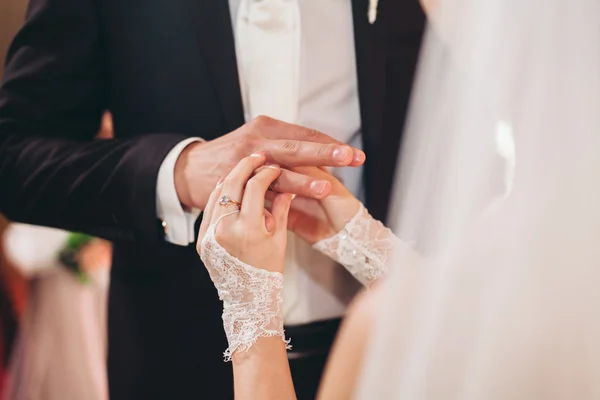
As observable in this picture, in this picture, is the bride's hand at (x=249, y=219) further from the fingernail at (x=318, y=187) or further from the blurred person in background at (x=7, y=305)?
the blurred person in background at (x=7, y=305)

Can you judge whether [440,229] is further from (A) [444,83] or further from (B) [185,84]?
(B) [185,84]

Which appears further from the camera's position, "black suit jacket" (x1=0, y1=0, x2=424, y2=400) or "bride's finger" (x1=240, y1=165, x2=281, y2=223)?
"black suit jacket" (x1=0, y1=0, x2=424, y2=400)

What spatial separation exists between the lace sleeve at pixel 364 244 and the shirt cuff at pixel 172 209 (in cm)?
17

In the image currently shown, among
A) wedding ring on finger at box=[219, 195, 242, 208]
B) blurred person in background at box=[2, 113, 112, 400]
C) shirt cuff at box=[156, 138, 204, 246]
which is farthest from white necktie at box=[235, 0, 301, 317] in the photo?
blurred person in background at box=[2, 113, 112, 400]

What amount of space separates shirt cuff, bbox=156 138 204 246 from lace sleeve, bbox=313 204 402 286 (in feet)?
0.54

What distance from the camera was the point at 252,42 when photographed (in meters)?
0.72

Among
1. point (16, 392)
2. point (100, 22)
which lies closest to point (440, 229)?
point (100, 22)

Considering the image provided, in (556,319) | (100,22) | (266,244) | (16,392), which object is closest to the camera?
(556,319)

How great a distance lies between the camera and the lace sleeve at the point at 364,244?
27.1 inches

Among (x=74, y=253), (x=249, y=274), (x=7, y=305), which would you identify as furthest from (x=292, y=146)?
(x=7, y=305)

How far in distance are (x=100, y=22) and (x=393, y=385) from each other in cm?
55

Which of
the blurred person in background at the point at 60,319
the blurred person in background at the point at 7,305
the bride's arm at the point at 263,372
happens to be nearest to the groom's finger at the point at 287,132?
the bride's arm at the point at 263,372

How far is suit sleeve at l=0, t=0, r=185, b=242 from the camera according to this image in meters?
0.68

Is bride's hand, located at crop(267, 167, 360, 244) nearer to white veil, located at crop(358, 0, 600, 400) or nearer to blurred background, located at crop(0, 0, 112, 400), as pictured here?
white veil, located at crop(358, 0, 600, 400)
